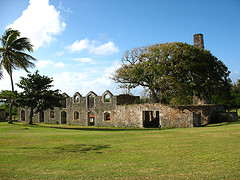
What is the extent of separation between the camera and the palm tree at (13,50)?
23.9 metres

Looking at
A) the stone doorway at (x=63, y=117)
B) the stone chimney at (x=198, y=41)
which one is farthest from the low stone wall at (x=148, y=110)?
the stone chimney at (x=198, y=41)

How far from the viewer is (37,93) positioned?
2347 centimetres

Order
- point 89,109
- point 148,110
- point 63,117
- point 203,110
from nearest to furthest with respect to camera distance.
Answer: point 203,110, point 148,110, point 89,109, point 63,117

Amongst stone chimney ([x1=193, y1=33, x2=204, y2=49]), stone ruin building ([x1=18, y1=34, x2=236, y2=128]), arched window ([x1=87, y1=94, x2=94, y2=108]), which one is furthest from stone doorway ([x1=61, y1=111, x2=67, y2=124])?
stone chimney ([x1=193, y1=33, x2=204, y2=49])

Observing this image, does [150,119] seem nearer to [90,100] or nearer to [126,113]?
[126,113]

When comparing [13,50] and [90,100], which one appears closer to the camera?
[13,50]

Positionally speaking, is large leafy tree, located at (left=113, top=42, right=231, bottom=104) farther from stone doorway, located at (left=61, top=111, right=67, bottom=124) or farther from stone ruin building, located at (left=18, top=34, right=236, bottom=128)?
stone doorway, located at (left=61, top=111, right=67, bottom=124)

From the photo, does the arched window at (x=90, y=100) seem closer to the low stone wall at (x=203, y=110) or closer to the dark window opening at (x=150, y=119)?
the dark window opening at (x=150, y=119)

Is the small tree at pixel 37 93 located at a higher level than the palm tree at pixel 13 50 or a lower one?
lower

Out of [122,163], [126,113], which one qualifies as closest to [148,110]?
[126,113]

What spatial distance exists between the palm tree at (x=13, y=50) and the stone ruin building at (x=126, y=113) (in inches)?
289

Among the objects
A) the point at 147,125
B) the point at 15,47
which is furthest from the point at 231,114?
the point at 15,47

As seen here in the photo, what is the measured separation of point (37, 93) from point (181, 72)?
1520 centimetres

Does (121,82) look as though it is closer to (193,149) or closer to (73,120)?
(73,120)
